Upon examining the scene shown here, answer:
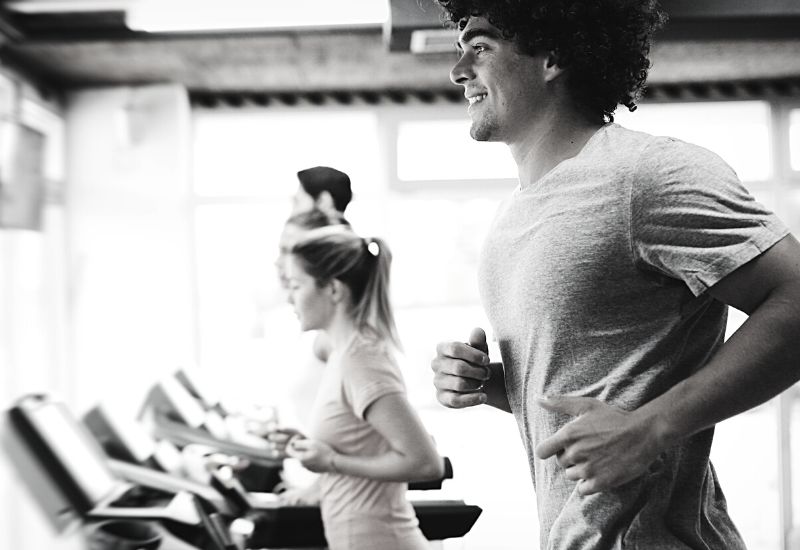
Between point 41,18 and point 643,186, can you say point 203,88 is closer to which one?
point 41,18

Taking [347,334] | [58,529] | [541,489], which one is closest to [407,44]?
[347,334]

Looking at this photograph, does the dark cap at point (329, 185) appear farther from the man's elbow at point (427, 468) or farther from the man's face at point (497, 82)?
the man's face at point (497, 82)

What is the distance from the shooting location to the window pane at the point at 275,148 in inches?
231

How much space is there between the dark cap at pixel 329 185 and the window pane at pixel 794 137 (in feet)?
14.9

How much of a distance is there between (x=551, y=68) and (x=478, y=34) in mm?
132

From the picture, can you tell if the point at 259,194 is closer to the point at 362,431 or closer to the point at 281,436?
the point at 281,436

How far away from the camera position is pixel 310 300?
2.17 m

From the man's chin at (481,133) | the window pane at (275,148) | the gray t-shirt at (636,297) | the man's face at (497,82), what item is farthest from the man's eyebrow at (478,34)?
the window pane at (275,148)

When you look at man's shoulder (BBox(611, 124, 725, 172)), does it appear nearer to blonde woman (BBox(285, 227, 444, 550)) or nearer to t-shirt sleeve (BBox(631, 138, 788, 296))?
t-shirt sleeve (BBox(631, 138, 788, 296))

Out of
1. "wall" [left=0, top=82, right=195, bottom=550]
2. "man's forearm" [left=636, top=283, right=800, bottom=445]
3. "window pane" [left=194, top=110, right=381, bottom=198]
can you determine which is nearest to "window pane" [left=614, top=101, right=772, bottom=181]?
"window pane" [left=194, top=110, right=381, bottom=198]

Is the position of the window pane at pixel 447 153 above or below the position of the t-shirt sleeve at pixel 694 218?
above

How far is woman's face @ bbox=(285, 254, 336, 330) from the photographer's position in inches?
85.1

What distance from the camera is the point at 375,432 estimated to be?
2.04 metres

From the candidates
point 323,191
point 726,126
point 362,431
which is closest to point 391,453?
point 362,431
